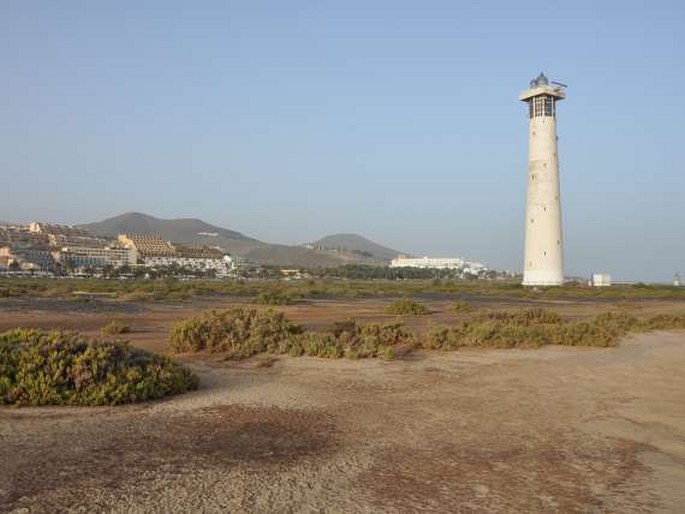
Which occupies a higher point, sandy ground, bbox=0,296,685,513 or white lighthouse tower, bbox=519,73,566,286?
white lighthouse tower, bbox=519,73,566,286

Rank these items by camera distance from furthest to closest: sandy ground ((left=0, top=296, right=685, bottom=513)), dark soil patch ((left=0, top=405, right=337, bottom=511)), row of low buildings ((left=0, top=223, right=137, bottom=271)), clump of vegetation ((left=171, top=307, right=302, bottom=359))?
row of low buildings ((left=0, top=223, right=137, bottom=271)) < clump of vegetation ((left=171, top=307, right=302, bottom=359)) < dark soil patch ((left=0, top=405, right=337, bottom=511)) < sandy ground ((left=0, top=296, right=685, bottom=513))

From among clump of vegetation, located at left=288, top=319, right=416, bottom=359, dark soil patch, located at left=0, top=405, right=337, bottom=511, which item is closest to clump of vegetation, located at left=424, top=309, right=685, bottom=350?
clump of vegetation, located at left=288, top=319, right=416, bottom=359

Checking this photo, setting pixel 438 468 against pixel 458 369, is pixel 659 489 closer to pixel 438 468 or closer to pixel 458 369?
pixel 438 468

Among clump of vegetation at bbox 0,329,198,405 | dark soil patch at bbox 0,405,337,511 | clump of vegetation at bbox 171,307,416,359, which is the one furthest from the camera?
clump of vegetation at bbox 171,307,416,359

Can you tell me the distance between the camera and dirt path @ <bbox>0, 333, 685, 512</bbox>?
544 centimetres

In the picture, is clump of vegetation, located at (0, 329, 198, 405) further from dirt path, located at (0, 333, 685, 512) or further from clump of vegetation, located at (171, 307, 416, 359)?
clump of vegetation, located at (171, 307, 416, 359)

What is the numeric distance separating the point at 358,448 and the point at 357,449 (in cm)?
4

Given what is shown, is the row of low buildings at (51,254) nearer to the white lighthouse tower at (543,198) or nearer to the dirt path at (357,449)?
the white lighthouse tower at (543,198)

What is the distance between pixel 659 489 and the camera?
19.7 feet

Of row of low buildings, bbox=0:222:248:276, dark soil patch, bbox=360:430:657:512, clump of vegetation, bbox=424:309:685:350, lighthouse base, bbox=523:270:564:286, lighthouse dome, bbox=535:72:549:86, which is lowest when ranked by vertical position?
dark soil patch, bbox=360:430:657:512

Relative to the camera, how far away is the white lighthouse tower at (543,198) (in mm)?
53719

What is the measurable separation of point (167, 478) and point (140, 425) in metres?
2.22

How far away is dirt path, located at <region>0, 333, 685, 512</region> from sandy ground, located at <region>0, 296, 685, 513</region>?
0.02m

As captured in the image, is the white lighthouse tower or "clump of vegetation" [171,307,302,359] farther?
the white lighthouse tower
